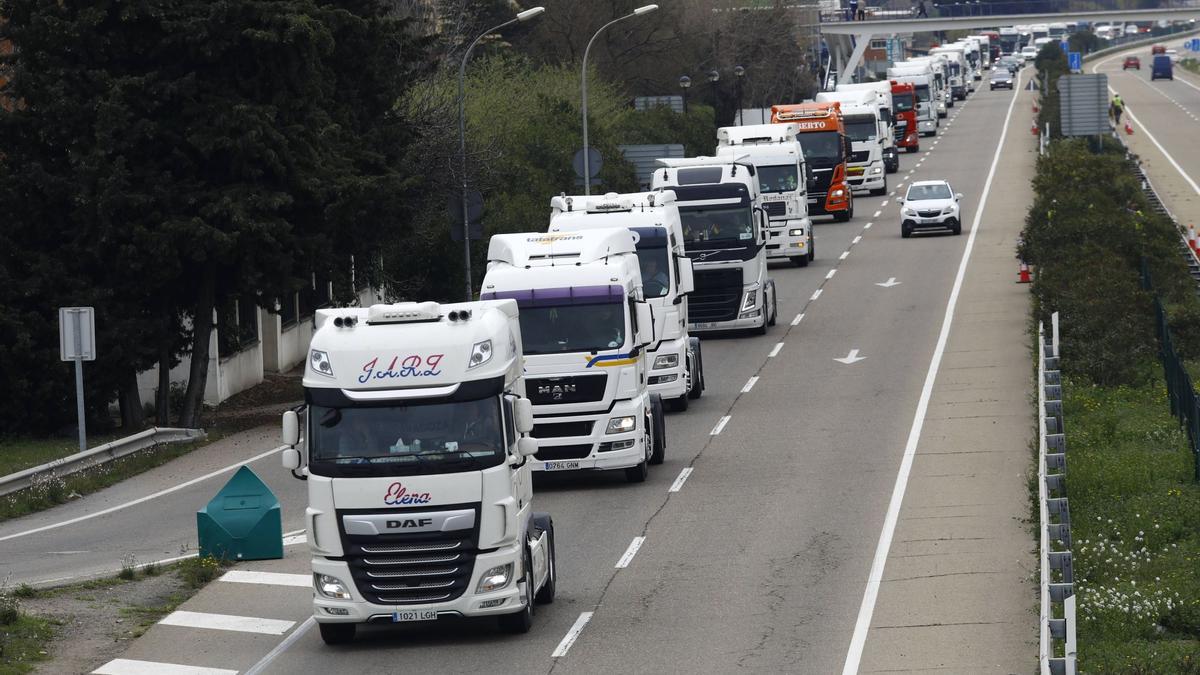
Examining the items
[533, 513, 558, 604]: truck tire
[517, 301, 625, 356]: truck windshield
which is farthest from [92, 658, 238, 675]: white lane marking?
[517, 301, 625, 356]: truck windshield

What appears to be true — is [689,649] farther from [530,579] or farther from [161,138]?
[161,138]

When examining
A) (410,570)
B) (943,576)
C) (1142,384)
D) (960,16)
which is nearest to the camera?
(410,570)

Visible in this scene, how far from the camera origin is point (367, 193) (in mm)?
32938

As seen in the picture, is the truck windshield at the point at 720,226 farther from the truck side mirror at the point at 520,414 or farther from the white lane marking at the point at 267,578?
the truck side mirror at the point at 520,414

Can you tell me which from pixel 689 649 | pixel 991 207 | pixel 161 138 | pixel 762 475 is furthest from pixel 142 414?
pixel 991 207

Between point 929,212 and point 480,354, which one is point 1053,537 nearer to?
point 480,354

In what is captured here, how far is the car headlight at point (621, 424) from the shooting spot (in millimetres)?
23359

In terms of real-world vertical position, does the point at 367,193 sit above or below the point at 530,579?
above

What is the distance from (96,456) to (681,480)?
9.74m

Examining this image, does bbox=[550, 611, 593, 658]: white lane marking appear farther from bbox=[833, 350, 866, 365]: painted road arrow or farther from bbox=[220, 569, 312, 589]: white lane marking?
bbox=[833, 350, 866, 365]: painted road arrow

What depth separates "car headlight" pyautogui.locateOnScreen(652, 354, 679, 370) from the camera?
2933 cm

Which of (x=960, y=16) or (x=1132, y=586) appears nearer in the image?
(x=1132, y=586)

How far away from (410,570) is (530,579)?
1.24m

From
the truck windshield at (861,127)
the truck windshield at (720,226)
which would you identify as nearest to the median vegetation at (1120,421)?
the truck windshield at (720,226)
